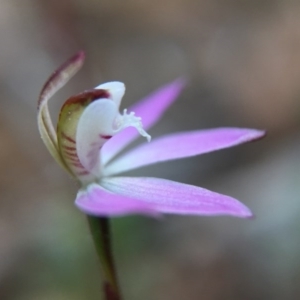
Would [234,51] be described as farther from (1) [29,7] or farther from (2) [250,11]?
(1) [29,7]

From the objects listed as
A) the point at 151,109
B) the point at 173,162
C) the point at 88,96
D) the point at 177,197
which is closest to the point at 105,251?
the point at 177,197

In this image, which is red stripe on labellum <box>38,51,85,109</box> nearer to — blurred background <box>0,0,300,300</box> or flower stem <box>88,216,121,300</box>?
flower stem <box>88,216,121,300</box>

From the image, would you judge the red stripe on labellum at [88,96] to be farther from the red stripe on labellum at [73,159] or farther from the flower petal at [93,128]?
the red stripe on labellum at [73,159]

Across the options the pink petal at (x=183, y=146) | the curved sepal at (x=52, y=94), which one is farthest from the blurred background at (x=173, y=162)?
the curved sepal at (x=52, y=94)

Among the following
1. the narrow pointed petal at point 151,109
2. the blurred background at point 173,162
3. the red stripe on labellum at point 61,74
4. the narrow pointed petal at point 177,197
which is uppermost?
the red stripe on labellum at point 61,74

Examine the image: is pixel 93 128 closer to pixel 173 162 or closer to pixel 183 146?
pixel 183 146

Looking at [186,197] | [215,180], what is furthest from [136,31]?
[186,197]

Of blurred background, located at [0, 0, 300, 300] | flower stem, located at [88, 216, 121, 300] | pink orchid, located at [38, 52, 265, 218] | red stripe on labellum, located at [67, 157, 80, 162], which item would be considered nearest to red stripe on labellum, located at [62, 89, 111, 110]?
pink orchid, located at [38, 52, 265, 218]
